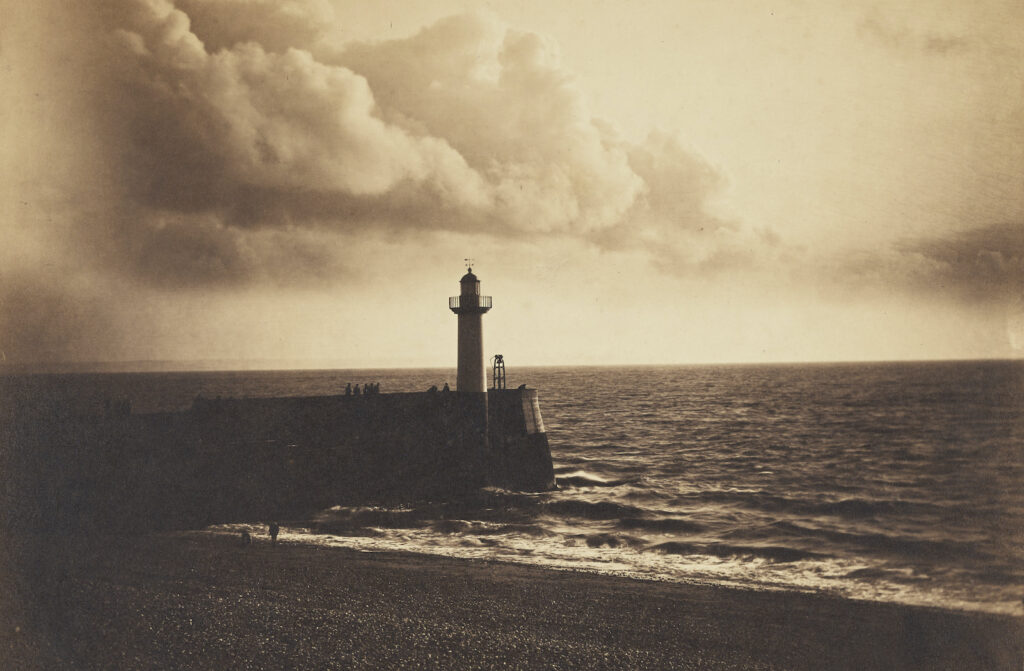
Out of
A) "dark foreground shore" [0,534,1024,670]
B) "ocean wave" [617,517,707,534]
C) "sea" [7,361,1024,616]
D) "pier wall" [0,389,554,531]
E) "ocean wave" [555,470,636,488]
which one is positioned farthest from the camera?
"ocean wave" [555,470,636,488]

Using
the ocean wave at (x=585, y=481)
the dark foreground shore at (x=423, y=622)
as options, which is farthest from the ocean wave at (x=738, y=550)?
the ocean wave at (x=585, y=481)

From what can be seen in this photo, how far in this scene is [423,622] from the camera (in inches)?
419

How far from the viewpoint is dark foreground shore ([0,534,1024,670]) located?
9406 millimetres

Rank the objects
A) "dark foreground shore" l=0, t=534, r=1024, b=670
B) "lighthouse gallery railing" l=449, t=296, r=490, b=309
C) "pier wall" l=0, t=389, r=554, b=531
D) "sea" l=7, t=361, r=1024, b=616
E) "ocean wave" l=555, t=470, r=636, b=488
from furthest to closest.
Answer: "ocean wave" l=555, t=470, r=636, b=488 < "lighthouse gallery railing" l=449, t=296, r=490, b=309 < "pier wall" l=0, t=389, r=554, b=531 < "sea" l=7, t=361, r=1024, b=616 < "dark foreground shore" l=0, t=534, r=1024, b=670

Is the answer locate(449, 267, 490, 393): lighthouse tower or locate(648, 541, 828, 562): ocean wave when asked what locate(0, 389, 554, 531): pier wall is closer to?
locate(449, 267, 490, 393): lighthouse tower

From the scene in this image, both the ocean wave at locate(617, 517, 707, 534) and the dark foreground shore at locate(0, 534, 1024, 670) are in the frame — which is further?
the ocean wave at locate(617, 517, 707, 534)

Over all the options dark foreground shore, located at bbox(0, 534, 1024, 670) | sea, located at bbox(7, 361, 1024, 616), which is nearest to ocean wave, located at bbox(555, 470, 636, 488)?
sea, located at bbox(7, 361, 1024, 616)

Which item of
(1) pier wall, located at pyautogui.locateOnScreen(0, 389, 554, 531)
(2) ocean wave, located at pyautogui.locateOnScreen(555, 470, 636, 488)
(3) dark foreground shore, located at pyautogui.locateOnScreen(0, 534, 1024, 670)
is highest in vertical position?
(1) pier wall, located at pyautogui.locateOnScreen(0, 389, 554, 531)

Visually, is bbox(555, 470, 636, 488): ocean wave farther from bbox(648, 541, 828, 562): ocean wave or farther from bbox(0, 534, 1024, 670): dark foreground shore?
bbox(0, 534, 1024, 670): dark foreground shore

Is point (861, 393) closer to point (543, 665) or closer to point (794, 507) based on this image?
point (794, 507)

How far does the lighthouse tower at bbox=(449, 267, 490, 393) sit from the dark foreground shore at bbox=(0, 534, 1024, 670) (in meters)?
10.2

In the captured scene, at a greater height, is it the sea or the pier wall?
the pier wall

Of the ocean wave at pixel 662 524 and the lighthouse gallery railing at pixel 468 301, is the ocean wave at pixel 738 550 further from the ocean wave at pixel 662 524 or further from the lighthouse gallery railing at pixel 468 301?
the lighthouse gallery railing at pixel 468 301

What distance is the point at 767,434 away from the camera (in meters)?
42.5
